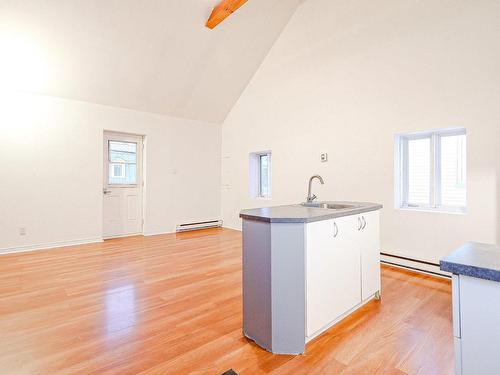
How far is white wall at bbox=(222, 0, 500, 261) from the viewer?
2.90 metres

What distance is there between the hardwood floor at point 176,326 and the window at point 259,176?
2682mm

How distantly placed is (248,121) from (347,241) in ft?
14.4

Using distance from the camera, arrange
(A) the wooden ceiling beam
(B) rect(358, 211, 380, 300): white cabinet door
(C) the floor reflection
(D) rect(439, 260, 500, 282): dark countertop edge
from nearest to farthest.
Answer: (D) rect(439, 260, 500, 282): dark countertop edge
(C) the floor reflection
(B) rect(358, 211, 380, 300): white cabinet door
(A) the wooden ceiling beam

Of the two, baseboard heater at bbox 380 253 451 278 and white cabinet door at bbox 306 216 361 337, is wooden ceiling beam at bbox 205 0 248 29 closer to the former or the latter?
white cabinet door at bbox 306 216 361 337

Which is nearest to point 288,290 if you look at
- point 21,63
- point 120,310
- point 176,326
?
point 176,326

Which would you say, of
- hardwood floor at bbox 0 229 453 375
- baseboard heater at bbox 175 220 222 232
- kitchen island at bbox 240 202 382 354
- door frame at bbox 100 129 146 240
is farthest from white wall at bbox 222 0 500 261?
door frame at bbox 100 129 146 240

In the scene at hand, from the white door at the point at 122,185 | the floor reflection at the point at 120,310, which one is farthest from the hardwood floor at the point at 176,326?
the white door at the point at 122,185

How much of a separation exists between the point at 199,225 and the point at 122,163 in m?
2.14

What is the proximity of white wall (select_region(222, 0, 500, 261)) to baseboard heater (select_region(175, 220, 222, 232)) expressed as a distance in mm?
1594

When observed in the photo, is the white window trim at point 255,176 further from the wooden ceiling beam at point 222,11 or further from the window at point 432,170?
the window at point 432,170

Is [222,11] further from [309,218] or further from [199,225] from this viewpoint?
[199,225]

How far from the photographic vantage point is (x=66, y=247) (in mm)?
4688

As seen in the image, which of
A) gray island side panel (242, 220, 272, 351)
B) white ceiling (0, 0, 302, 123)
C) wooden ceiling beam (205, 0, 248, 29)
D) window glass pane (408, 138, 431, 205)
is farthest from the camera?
wooden ceiling beam (205, 0, 248, 29)

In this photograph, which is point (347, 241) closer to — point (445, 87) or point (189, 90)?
point (445, 87)
